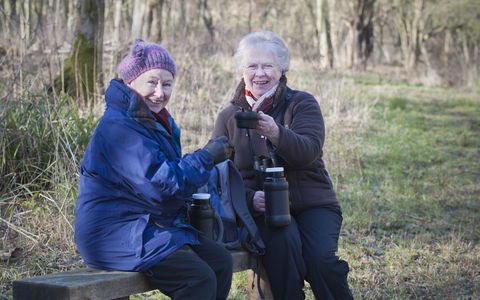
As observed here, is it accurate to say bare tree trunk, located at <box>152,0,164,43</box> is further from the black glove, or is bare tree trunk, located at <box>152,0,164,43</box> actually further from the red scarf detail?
the black glove

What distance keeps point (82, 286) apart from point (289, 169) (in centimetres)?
136

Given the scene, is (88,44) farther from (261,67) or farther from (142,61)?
(142,61)

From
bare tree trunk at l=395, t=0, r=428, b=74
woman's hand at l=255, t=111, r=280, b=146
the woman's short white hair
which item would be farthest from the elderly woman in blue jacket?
bare tree trunk at l=395, t=0, r=428, b=74

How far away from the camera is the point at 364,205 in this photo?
5.07 m

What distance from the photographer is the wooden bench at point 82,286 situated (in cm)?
184

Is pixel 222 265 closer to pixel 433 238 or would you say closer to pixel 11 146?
pixel 11 146

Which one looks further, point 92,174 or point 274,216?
point 274,216

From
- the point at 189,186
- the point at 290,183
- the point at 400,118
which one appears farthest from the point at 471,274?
the point at 400,118

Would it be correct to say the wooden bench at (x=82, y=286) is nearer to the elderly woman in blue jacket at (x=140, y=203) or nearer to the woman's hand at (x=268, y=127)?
the elderly woman in blue jacket at (x=140, y=203)

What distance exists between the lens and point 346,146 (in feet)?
21.4

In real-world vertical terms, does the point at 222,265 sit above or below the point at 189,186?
below

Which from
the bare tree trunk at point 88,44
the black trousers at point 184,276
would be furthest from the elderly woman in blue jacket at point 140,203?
the bare tree trunk at point 88,44

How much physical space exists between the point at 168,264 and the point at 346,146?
484cm

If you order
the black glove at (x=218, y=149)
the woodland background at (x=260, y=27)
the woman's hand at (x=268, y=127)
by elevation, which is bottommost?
the black glove at (x=218, y=149)
